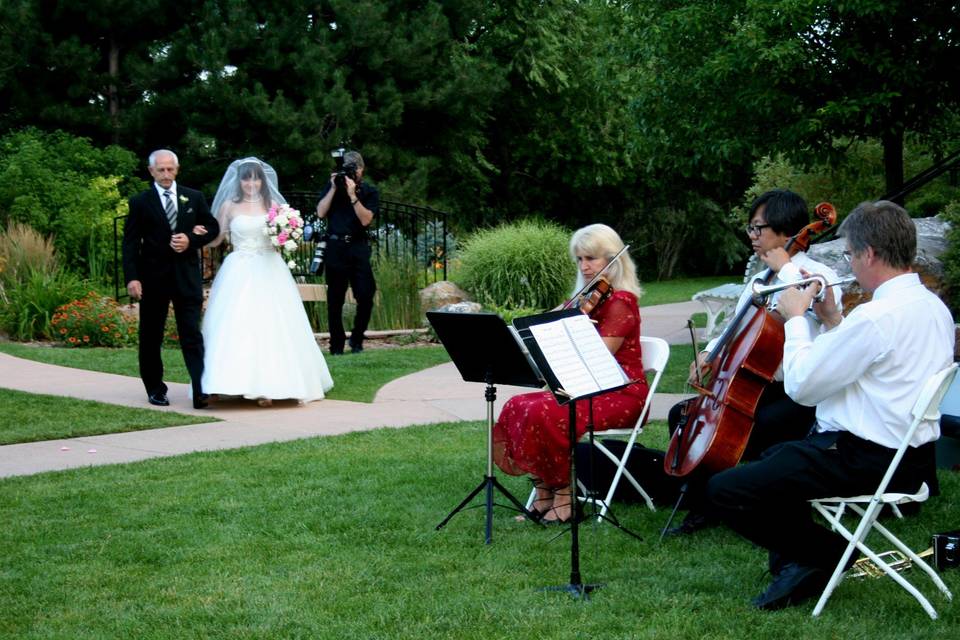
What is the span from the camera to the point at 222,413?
927 cm

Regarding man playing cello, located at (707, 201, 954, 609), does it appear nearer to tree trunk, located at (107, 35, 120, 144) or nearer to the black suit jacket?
the black suit jacket

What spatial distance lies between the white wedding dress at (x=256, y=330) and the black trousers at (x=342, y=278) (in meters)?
3.08

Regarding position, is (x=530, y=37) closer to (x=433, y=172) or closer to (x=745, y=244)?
(x=433, y=172)

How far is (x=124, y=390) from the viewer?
1016cm

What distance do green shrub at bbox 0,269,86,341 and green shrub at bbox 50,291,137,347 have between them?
16.7 inches

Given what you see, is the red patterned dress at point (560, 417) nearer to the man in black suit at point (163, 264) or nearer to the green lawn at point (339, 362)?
the man in black suit at point (163, 264)

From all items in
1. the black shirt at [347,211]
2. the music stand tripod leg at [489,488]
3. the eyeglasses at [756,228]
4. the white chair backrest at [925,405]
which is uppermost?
the black shirt at [347,211]

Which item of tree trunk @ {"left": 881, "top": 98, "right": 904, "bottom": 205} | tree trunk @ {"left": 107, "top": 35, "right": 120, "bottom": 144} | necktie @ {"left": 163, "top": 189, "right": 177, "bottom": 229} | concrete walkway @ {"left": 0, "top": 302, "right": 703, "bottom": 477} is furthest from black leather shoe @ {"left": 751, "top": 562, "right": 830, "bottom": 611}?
tree trunk @ {"left": 107, "top": 35, "right": 120, "bottom": 144}

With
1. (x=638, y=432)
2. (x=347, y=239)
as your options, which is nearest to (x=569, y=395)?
(x=638, y=432)

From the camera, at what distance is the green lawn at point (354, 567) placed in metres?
4.37

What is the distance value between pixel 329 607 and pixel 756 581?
1.78 metres

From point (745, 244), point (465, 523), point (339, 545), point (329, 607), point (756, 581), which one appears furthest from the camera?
point (745, 244)

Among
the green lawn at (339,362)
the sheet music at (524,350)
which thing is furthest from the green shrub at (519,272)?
the sheet music at (524,350)

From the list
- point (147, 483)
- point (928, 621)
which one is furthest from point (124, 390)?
point (928, 621)
